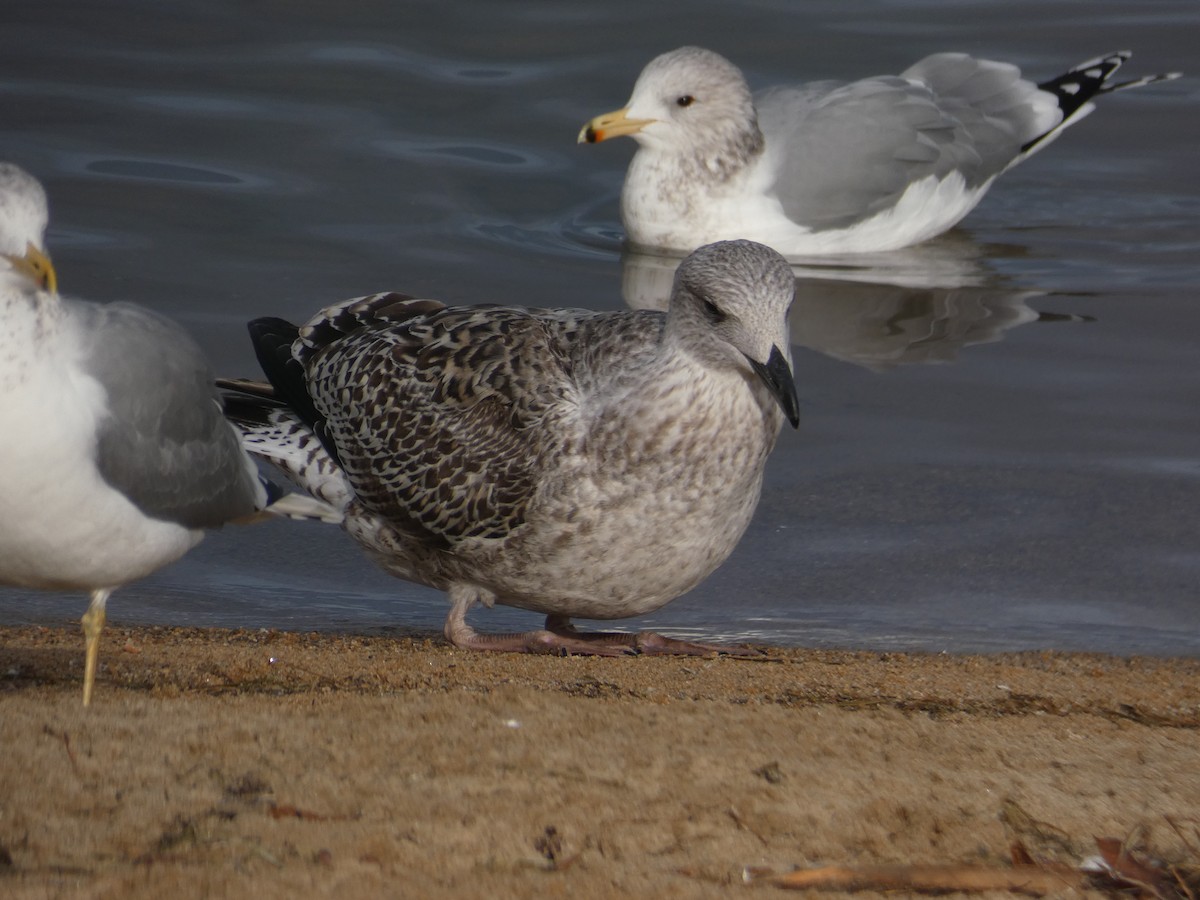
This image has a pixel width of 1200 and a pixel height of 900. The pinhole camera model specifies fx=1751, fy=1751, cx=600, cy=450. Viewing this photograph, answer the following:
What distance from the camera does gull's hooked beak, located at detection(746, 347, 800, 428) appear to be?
4.62 m

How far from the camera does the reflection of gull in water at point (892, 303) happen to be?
877 cm

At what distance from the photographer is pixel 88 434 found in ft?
13.9

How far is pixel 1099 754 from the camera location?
12.4 ft

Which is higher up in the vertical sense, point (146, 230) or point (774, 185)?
point (774, 185)

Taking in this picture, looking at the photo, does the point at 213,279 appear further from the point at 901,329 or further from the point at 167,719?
the point at 167,719

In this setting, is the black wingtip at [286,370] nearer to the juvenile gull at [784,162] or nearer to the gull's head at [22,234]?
the gull's head at [22,234]

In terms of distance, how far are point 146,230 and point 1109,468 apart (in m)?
5.58

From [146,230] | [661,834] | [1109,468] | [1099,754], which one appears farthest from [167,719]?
[146,230]

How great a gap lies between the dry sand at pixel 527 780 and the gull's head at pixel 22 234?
0.97m

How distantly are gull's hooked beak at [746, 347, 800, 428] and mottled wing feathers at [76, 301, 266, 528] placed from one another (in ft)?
5.11

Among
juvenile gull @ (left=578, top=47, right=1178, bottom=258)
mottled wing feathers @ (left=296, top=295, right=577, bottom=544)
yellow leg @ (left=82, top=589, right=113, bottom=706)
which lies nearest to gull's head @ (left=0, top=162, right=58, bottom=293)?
yellow leg @ (left=82, top=589, right=113, bottom=706)

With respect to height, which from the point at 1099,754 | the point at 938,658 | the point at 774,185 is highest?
the point at 774,185

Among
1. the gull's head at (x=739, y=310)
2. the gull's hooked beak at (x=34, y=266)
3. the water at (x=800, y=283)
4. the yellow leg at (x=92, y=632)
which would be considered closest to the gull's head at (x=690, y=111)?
the water at (x=800, y=283)

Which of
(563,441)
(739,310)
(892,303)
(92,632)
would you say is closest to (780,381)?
(739,310)
